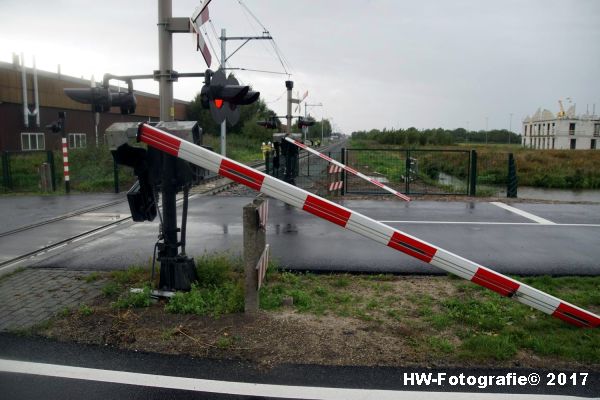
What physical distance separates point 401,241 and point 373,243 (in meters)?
4.30

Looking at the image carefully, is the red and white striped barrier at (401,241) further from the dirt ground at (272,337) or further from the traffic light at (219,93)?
the traffic light at (219,93)

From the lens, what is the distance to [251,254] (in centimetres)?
511

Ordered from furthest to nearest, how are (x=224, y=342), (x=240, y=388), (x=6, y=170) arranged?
(x=6, y=170) < (x=224, y=342) < (x=240, y=388)

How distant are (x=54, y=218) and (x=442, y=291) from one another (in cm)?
900

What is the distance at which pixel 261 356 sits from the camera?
4.31 metres

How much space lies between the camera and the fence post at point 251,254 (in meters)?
5.11

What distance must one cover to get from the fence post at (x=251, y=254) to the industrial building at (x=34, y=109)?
23.5 metres

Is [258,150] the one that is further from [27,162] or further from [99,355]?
[99,355]

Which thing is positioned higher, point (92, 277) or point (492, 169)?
point (492, 169)

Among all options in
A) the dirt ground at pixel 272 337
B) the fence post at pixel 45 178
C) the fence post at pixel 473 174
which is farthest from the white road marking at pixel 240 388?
the fence post at pixel 45 178

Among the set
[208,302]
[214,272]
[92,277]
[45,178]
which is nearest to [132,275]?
[92,277]

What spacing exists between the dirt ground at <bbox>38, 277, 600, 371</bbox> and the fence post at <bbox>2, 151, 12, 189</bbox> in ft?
48.3

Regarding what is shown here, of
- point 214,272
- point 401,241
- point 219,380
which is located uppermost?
point 401,241

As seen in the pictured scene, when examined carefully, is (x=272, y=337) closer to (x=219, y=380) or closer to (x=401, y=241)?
(x=219, y=380)
